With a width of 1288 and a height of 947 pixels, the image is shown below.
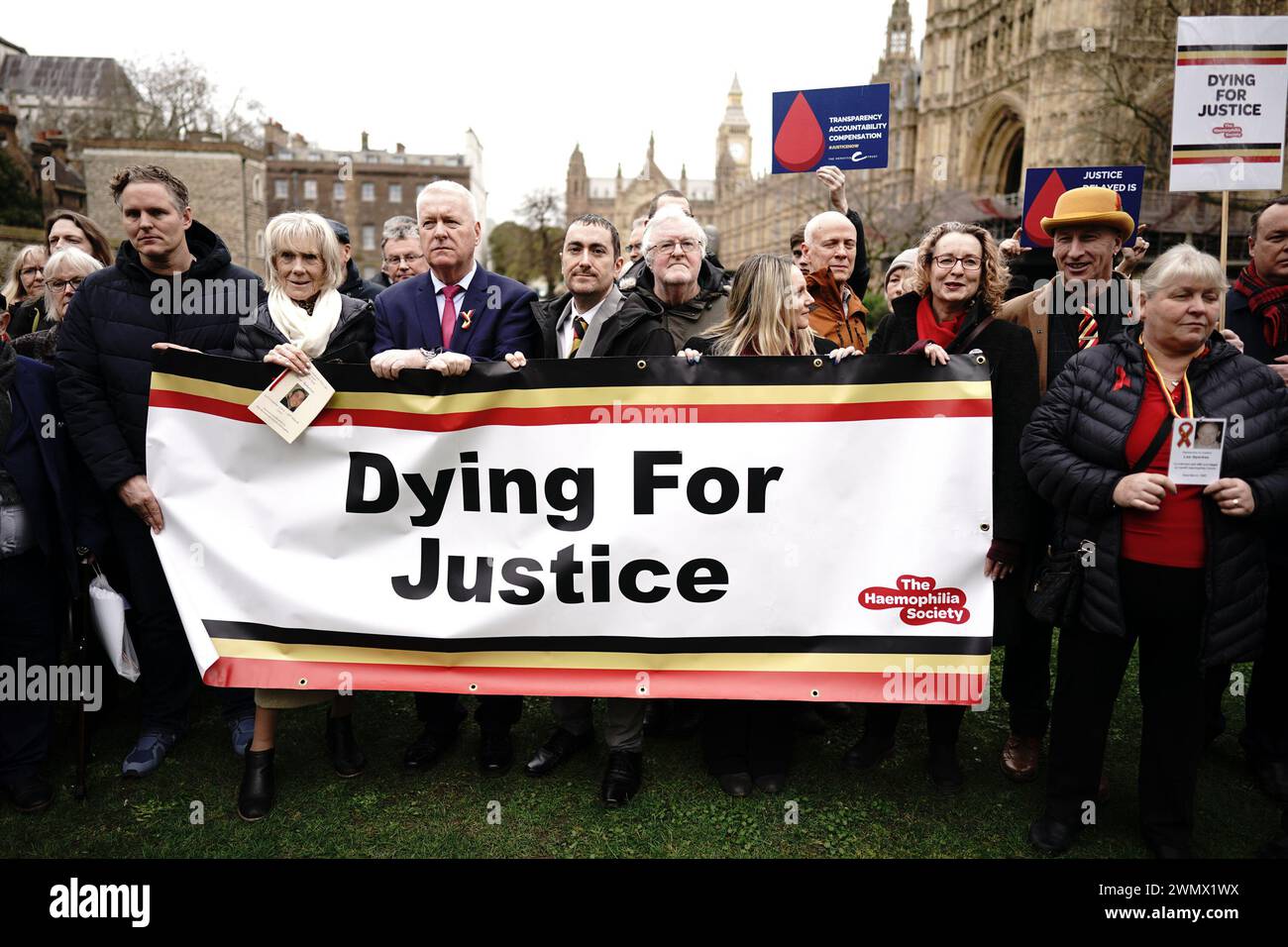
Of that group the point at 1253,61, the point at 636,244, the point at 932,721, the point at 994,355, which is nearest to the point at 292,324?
the point at 636,244

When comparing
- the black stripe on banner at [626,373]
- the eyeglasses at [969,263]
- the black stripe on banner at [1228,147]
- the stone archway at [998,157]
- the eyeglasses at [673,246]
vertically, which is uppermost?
the stone archway at [998,157]

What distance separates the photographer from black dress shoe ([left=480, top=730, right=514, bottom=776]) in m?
3.85

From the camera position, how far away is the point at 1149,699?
319cm

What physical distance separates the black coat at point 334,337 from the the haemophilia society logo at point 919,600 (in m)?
2.46

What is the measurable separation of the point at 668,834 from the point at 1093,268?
3.06 m

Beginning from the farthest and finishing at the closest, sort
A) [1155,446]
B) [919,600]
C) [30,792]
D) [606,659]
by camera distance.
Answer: [30,792] → [606,659] → [919,600] → [1155,446]

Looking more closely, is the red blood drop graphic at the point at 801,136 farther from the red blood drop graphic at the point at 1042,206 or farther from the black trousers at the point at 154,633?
the black trousers at the point at 154,633

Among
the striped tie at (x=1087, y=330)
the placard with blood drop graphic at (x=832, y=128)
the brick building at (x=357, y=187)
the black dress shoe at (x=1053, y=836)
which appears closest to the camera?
the black dress shoe at (x=1053, y=836)

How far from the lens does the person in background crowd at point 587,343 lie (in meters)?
3.69

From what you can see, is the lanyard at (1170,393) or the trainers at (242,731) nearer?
the lanyard at (1170,393)

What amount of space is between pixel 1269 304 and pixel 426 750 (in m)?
4.42

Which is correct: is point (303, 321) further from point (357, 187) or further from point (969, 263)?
point (357, 187)

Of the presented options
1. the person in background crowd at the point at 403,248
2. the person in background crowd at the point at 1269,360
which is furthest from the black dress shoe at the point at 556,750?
the person in background crowd at the point at 403,248

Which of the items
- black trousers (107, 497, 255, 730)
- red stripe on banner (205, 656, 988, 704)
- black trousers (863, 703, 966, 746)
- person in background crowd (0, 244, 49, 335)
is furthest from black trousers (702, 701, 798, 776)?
person in background crowd (0, 244, 49, 335)
